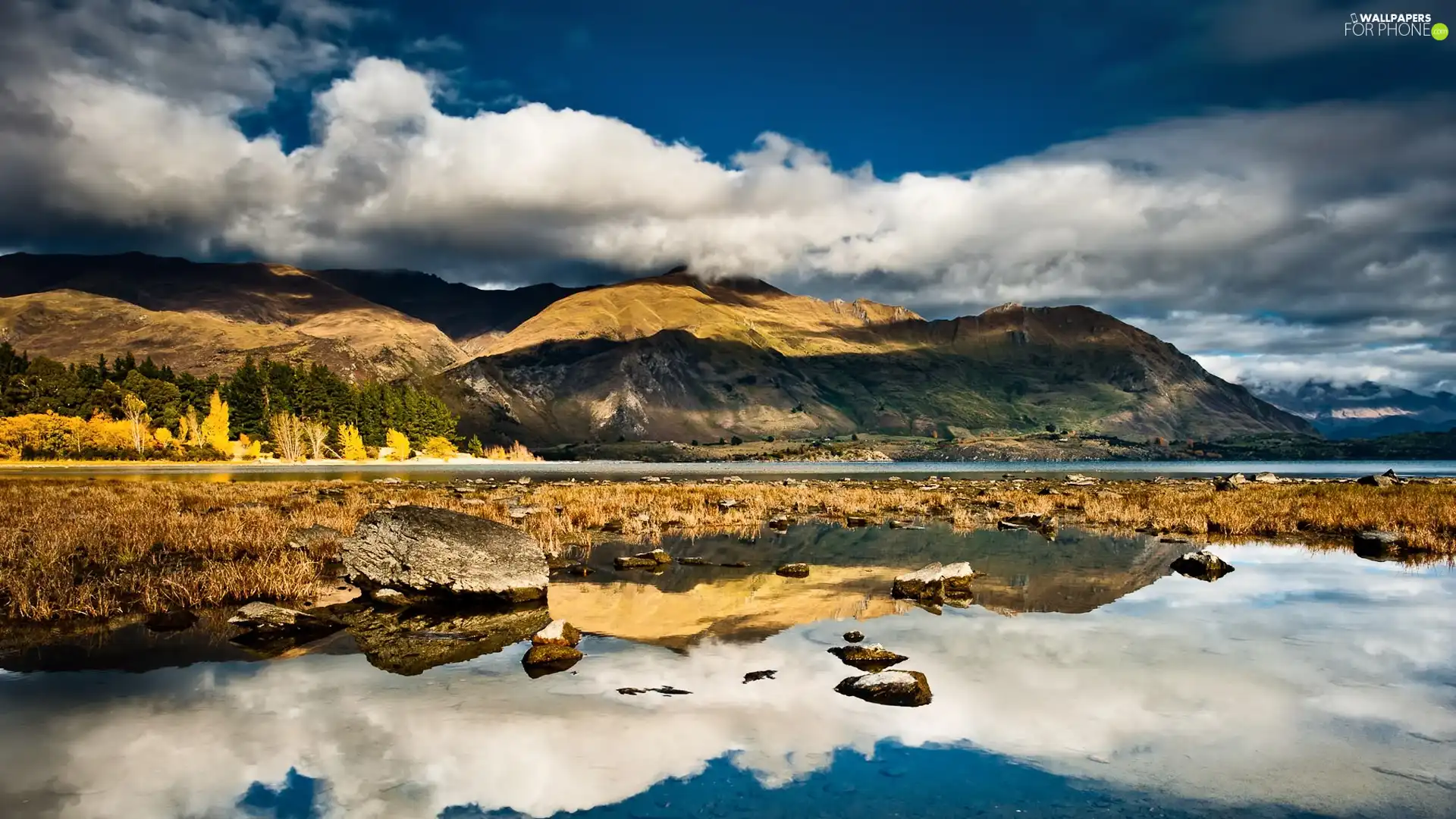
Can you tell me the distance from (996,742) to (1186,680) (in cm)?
634

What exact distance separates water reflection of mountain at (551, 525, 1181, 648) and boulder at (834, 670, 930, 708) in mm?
5376

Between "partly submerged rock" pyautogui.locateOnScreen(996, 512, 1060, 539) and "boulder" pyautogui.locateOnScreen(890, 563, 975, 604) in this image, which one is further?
"partly submerged rock" pyautogui.locateOnScreen(996, 512, 1060, 539)

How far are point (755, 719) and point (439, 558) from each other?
43.4ft

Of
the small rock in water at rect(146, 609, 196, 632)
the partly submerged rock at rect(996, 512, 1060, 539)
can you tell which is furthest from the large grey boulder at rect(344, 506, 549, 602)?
the partly submerged rock at rect(996, 512, 1060, 539)

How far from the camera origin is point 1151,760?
1232 cm

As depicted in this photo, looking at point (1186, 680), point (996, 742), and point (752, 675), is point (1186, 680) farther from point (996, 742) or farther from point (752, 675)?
point (752, 675)

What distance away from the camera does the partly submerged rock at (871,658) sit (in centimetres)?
1764

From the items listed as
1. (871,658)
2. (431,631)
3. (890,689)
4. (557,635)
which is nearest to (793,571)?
(871,658)

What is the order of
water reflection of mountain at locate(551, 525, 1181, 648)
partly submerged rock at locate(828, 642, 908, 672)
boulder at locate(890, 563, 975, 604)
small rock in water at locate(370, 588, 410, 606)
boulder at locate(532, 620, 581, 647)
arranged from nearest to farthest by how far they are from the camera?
partly submerged rock at locate(828, 642, 908, 672), boulder at locate(532, 620, 581, 647), water reflection of mountain at locate(551, 525, 1181, 648), small rock in water at locate(370, 588, 410, 606), boulder at locate(890, 563, 975, 604)

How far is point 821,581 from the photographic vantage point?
29578mm

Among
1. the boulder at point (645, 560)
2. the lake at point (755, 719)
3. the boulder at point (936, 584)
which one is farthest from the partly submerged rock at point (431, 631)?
the boulder at point (936, 584)

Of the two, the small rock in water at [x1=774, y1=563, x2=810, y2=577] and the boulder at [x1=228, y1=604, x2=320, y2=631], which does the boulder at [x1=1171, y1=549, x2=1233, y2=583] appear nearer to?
the small rock in water at [x1=774, y1=563, x2=810, y2=577]

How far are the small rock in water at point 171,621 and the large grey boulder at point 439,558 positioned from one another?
4.28 metres

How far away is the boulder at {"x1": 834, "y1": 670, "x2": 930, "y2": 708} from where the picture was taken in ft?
49.6
